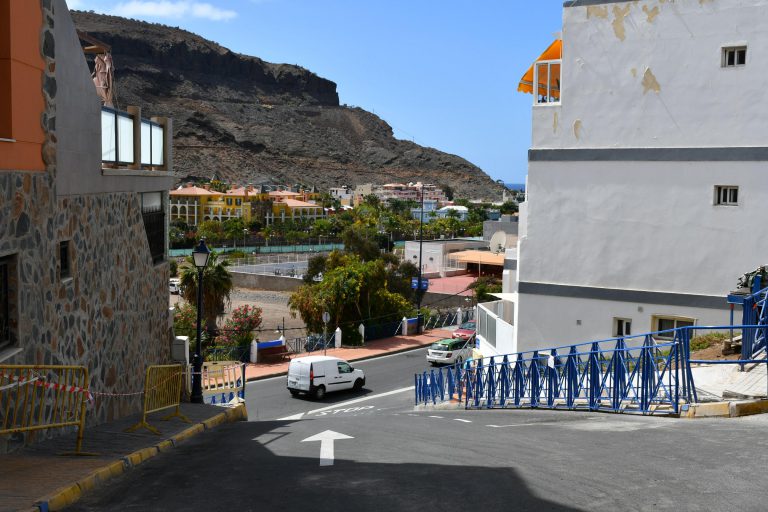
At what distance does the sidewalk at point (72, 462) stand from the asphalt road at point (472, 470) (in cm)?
15

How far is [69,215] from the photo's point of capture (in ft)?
33.1

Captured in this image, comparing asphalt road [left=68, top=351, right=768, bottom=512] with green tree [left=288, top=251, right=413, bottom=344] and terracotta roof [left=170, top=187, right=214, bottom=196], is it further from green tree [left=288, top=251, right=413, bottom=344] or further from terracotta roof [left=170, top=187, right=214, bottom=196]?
terracotta roof [left=170, top=187, right=214, bottom=196]

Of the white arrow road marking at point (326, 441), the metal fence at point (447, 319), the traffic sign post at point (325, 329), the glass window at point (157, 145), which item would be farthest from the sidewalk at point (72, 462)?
the metal fence at point (447, 319)

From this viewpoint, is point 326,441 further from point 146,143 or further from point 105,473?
point 146,143

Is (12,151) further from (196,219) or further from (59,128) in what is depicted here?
(196,219)

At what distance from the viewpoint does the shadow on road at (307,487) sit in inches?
245

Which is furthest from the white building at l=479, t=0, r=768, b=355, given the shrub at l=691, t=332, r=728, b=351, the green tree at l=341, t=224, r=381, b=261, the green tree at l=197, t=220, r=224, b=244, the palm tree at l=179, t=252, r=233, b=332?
the green tree at l=197, t=220, r=224, b=244

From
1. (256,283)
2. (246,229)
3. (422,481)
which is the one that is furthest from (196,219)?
(422,481)

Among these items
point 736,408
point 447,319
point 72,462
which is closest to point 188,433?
point 72,462

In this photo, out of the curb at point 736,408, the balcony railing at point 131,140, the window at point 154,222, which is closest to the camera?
the curb at point 736,408

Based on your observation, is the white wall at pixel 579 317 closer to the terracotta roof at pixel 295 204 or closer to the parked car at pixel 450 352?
the parked car at pixel 450 352

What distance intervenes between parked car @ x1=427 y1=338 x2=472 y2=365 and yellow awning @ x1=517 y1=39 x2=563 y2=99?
14.0 meters

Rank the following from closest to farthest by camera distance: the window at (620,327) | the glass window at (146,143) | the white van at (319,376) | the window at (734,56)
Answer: the glass window at (146,143)
the window at (734,56)
the window at (620,327)
the white van at (319,376)

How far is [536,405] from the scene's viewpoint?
1386 cm
